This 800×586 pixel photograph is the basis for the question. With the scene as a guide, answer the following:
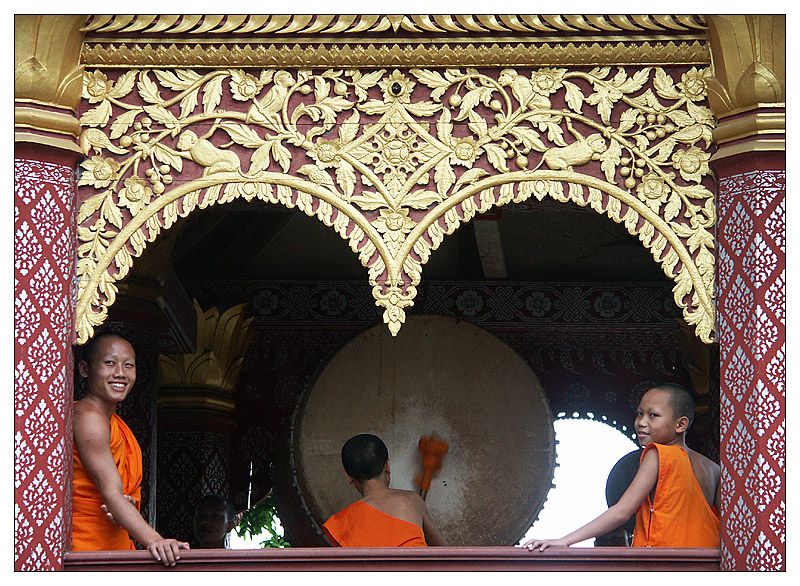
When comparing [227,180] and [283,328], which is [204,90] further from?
[283,328]

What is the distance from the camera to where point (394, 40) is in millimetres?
6633

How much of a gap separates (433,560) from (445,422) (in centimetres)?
379

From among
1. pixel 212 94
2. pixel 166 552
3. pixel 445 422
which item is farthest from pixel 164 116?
pixel 445 422

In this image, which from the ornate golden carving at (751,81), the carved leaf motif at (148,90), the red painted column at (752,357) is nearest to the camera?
the red painted column at (752,357)

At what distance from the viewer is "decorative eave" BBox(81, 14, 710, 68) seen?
6590 mm

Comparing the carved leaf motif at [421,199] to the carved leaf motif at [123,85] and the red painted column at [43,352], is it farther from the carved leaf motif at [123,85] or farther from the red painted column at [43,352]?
the red painted column at [43,352]

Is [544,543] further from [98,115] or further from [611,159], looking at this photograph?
[98,115]

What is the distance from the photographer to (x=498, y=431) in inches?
387

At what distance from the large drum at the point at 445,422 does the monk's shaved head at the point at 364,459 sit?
7.01 ft

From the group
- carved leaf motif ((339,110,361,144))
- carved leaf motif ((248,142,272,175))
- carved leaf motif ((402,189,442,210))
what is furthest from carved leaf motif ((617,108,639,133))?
carved leaf motif ((248,142,272,175))

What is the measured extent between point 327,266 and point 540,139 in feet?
13.7

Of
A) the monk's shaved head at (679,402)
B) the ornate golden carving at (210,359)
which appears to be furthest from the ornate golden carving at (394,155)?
the ornate golden carving at (210,359)

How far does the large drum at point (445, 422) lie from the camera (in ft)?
31.5

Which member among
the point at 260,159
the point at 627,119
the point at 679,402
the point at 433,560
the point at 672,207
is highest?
the point at 627,119
